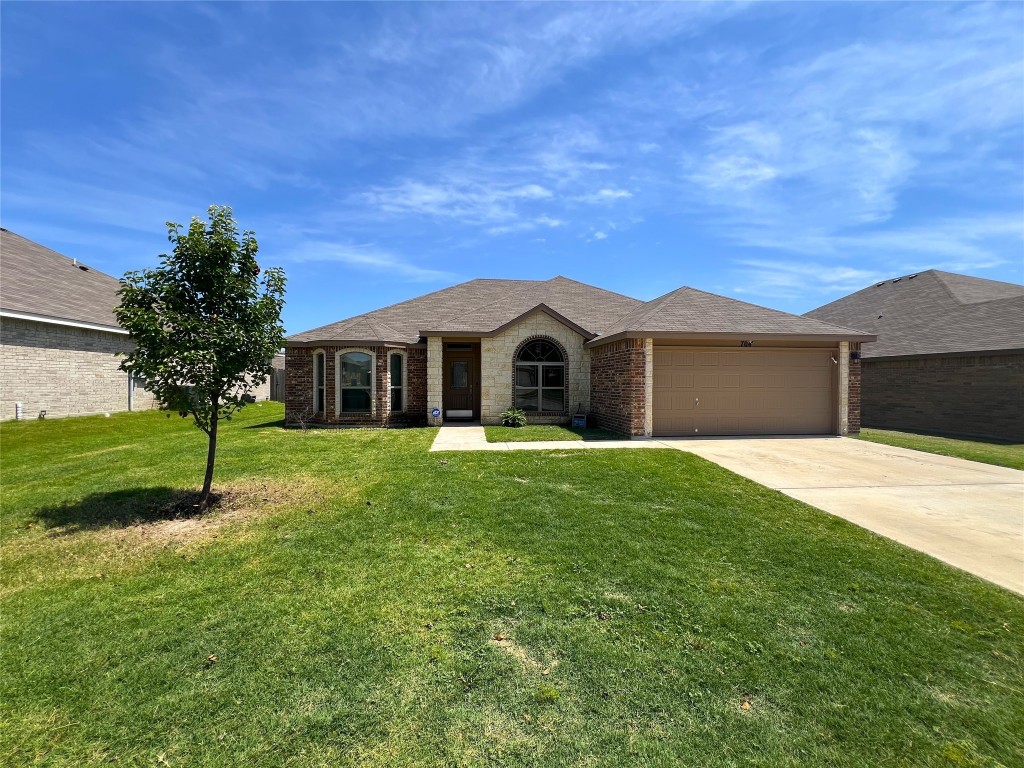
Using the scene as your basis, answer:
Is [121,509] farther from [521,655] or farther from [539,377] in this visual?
[539,377]

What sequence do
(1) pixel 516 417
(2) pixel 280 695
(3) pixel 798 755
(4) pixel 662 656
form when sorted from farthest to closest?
(1) pixel 516 417, (4) pixel 662 656, (2) pixel 280 695, (3) pixel 798 755

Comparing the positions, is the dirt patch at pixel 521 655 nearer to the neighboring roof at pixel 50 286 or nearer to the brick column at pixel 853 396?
→ the brick column at pixel 853 396

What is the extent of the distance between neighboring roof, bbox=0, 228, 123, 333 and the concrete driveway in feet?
70.0

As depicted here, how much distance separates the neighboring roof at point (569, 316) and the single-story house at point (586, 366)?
0.07m

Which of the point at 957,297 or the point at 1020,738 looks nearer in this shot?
the point at 1020,738

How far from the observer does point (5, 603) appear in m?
3.88

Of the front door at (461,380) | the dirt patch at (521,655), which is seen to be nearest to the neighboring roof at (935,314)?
the front door at (461,380)

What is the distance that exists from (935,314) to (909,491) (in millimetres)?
16381

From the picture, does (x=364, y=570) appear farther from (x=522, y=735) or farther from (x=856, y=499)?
(x=856, y=499)

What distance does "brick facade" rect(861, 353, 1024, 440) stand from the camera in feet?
44.7

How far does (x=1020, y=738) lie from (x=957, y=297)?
23.6 metres

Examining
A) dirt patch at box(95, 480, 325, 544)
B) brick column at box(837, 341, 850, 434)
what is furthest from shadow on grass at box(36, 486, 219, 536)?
brick column at box(837, 341, 850, 434)

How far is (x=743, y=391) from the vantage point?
42.3 feet

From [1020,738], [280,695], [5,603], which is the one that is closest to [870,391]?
[1020,738]
